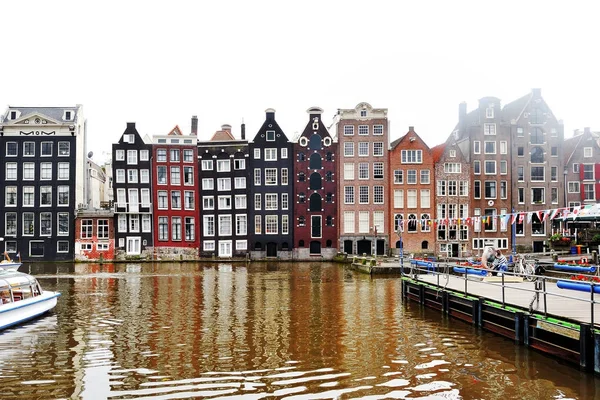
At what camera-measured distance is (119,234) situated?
2940 inches

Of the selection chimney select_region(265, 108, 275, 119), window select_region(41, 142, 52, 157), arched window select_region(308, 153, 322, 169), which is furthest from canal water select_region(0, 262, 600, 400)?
window select_region(41, 142, 52, 157)

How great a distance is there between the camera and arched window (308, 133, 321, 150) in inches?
3007

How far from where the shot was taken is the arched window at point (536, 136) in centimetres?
7481

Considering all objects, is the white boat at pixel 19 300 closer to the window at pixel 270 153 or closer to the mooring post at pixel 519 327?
the mooring post at pixel 519 327

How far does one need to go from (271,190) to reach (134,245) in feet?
62.6

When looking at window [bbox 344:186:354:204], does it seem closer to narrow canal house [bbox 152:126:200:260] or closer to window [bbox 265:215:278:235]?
window [bbox 265:215:278:235]

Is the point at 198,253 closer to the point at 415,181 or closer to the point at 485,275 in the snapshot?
the point at 415,181

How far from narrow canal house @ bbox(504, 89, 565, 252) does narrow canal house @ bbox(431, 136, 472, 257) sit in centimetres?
511

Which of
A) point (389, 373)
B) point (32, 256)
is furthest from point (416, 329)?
point (32, 256)

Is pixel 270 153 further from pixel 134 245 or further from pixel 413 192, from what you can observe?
pixel 134 245

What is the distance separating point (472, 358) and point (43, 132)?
228ft

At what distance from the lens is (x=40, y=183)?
74188mm

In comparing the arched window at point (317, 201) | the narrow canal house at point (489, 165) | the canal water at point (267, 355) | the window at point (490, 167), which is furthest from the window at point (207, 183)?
the canal water at point (267, 355)

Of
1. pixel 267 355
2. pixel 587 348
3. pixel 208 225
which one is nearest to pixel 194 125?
pixel 208 225
